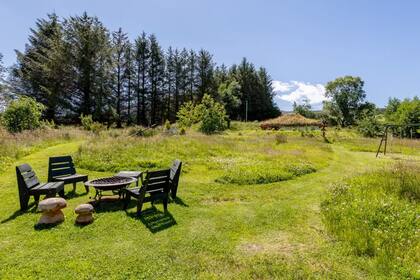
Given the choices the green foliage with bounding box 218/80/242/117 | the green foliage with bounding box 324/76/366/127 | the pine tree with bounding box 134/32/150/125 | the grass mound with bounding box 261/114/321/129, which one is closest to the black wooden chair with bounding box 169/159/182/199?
the pine tree with bounding box 134/32/150/125

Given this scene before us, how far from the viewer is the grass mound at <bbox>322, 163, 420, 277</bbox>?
14.7ft

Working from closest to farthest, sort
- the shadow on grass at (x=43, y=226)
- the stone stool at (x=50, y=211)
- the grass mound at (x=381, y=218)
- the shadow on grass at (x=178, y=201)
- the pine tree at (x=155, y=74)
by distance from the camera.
→ 1. the grass mound at (x=381, y=218)
2. the shadow on grass at (x=43, y=226)
3. the stone stool at (x=50, y=211)
4. the shadow on grass at (x=178, y=201)
5. the pine tree at (x=155, y=74)

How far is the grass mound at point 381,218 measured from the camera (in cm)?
448

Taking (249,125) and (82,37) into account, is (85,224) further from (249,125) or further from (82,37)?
(249,125)

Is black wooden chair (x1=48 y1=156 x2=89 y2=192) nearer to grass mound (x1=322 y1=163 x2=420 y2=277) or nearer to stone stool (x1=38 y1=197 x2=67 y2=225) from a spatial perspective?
stone stool (x1=38 y1=197 x2=67 y2=225)

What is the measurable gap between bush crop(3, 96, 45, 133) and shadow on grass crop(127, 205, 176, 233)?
17.2m

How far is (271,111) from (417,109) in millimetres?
27770

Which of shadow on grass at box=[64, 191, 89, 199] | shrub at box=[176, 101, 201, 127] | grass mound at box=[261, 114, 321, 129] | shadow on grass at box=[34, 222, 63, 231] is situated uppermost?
shrub at box=[176, 101, 201, 127]

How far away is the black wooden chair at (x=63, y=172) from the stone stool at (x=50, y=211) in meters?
1.94

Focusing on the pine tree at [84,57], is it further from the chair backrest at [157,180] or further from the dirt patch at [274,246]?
the dirt patch at [274,246]

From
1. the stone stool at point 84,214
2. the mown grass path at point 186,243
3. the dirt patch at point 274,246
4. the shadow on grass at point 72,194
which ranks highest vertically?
the stone stool at point 84,214

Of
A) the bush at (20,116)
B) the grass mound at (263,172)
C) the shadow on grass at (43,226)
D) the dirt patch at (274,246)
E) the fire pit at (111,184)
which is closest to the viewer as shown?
the dirt patch at (274,246)

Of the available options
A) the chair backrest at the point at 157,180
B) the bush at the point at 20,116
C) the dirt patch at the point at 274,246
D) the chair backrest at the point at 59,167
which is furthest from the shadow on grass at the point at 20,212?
the bush at the point at 20,116

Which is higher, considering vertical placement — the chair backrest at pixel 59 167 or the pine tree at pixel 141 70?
the pine tree at pixel 141 70
